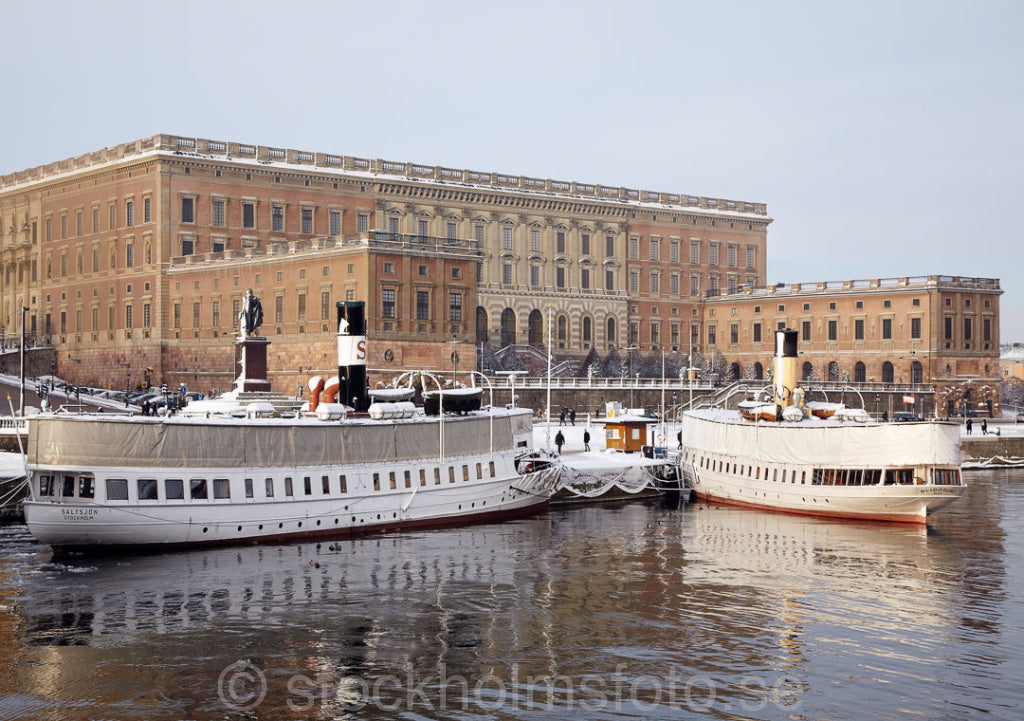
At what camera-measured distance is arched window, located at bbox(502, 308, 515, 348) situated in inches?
5025

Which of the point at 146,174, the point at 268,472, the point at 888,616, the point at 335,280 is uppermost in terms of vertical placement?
the point at 146,174

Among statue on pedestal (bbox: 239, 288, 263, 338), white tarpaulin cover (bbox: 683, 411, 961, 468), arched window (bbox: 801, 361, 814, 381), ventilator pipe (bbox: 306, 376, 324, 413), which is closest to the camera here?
ventilator pipe (bbox: 306, 376, 324, 413)

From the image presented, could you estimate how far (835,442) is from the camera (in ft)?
171

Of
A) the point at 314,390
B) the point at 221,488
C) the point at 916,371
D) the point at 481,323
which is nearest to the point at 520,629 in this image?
the point at 221,488

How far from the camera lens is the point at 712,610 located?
33469 mm

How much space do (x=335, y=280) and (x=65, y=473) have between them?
5411 centimetres

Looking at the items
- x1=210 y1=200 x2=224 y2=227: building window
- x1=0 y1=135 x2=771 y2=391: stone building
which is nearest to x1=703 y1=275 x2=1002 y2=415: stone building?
x1=0 y1=135 x2=771 y2=391: stone building

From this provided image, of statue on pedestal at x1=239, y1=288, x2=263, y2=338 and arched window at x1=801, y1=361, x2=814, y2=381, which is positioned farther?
arched window at x1=801, y1=361, x2=814, y2=381

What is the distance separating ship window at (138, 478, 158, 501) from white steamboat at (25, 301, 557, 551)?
0.15ft

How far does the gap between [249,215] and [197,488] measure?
71084mm

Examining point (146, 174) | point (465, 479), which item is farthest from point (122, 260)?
point (465, 479)

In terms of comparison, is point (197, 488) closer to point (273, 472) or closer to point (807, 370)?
point (273, 472)

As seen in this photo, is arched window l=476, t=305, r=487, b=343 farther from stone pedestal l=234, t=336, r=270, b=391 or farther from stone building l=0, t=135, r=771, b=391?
stone pedestal l=234, t=336, r=270, b=391

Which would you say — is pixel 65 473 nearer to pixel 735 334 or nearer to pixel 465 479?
pixel 465 479
